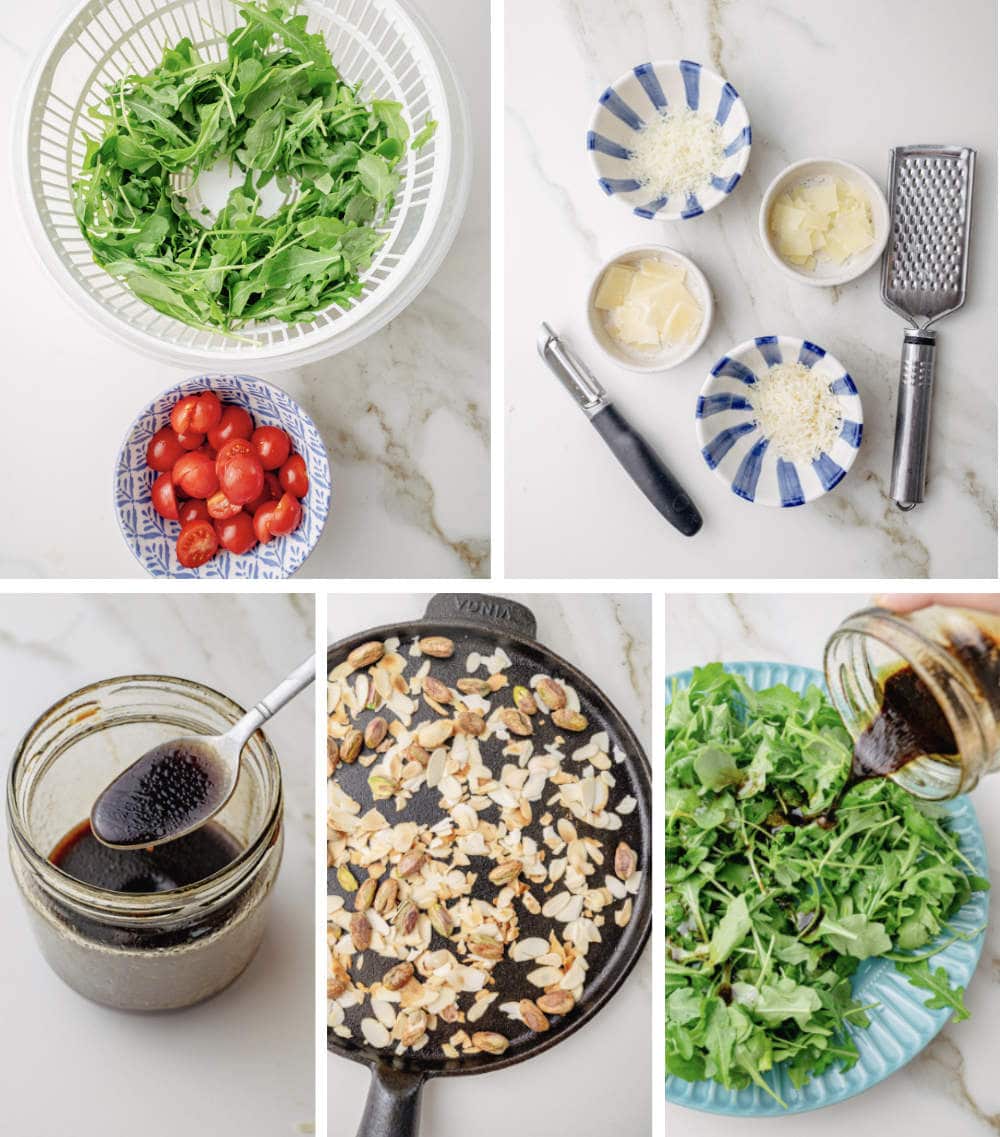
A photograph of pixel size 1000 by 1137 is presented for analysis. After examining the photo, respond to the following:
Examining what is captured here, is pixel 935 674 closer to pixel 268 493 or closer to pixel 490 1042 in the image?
pixel 490 1042

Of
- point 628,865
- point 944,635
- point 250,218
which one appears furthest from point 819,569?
point 250,218

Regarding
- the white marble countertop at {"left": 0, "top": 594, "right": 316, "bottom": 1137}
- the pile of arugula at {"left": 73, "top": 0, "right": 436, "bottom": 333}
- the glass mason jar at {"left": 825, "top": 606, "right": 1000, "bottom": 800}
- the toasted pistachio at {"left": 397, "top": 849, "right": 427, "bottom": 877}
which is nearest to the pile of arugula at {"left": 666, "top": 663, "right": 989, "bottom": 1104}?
the glass mason jar at {"left": 825, "top": 606, "right": 1000, "bottom": 800}

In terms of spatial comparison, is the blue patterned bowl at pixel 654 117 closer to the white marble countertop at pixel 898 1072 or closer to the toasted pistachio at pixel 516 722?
the white marble countertop at pixel 898 1072

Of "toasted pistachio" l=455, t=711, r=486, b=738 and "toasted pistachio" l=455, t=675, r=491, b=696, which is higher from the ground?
"toasted pistachio" l=455, t=675, r=491, b=696

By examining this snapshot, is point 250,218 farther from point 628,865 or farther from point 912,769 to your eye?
point 912,769

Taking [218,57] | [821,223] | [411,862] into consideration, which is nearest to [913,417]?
[821,223]

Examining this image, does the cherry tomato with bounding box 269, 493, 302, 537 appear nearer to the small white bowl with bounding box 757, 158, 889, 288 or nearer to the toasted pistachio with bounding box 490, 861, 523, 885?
the toasted pistachio with bounding box 490, 861, 523, 885
